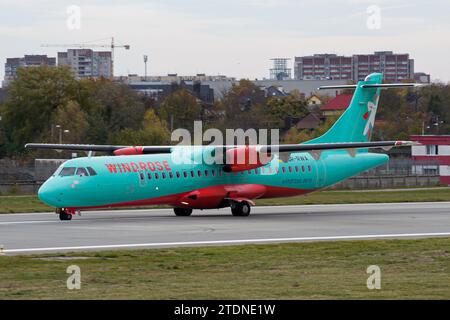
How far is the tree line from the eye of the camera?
7575 centimetres

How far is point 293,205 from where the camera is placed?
145 ft

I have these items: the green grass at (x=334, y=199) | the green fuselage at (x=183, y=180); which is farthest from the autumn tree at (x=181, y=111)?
the green fuselage at (x=183, y=180)

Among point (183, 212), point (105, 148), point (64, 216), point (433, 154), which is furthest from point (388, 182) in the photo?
point (64, 216)

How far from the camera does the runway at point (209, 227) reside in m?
26.7

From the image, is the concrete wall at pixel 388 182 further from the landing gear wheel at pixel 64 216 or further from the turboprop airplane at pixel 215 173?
the landing gear wheel at pixel 64 216

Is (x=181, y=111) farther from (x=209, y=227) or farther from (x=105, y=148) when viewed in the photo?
(x=209, y=227)

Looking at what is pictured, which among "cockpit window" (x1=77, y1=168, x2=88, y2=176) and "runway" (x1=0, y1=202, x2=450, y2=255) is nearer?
"runway" (x1=0, y1=202, x2=450, y2=255)

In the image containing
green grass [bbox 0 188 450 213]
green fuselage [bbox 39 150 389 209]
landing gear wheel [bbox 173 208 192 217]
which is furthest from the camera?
green grass [bbox 0 188 450 213]

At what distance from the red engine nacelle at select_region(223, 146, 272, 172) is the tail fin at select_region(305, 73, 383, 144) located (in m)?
4.03

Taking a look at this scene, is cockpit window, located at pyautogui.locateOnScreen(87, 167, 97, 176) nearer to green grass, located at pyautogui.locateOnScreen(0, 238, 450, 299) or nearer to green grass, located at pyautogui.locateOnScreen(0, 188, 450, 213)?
green grass, located at pyautogui.locateOnScreen(0, 188, 450, 213)

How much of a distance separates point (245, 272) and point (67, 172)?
14173mm

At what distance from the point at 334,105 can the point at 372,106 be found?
6551cm

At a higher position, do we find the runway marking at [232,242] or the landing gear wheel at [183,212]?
the runway marking at [232,242]

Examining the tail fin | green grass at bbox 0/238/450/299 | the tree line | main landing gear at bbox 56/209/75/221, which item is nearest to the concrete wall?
the tree line
